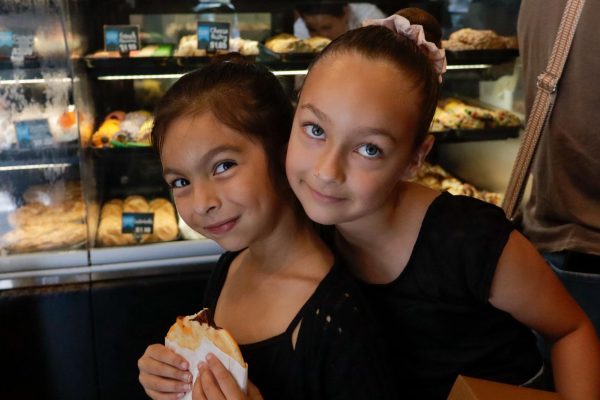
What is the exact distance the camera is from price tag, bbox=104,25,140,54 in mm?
2318

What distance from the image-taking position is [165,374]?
3.56ft

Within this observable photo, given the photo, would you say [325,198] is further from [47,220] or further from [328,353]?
[47,220]

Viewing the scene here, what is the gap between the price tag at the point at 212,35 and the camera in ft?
7.73

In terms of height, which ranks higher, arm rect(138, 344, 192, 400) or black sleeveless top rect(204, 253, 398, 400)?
black sleeveless top rect(204, 253, 398, 400)

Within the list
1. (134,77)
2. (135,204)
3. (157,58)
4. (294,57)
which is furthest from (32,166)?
(294,57)

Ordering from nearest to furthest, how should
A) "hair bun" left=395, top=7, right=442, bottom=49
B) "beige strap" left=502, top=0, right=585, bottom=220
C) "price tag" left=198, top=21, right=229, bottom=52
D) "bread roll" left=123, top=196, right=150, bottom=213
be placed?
"hair bun" left=395, top=7, right=442, bottom=49, "beige strap" left=502, top=0, right=585, bottom=220, "price tag" left=198, top=21, right=229, bottom=52, "bread roll" left=123, top=196, right=150, bottom=213

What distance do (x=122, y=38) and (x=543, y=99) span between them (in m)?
1.63

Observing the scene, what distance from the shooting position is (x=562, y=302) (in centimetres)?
118

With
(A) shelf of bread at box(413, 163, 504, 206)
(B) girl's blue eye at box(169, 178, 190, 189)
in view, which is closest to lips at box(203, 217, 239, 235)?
(B) girl's blue eye at box(169, 178, 190, 189)

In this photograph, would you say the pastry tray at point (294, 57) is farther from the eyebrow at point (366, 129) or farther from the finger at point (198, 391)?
the finger at point (198, 391)

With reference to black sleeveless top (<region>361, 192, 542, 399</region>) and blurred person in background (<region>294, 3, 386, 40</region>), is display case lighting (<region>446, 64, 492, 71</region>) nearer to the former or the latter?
blurred person in background (<region>294, 3, 386, 40</region>)

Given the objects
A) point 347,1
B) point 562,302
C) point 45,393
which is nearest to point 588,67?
point 562,302

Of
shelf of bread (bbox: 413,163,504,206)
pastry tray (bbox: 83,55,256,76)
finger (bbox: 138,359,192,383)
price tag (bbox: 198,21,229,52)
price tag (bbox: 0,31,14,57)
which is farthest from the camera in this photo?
shelf of bread (bbox: 413,163,504,206)

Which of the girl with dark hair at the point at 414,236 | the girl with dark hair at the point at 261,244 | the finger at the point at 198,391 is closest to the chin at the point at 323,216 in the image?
the girl with dark hair at the point at 414,236
